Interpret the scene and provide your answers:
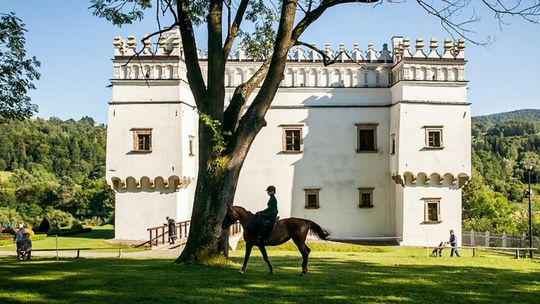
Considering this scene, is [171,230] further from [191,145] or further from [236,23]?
[236,23]

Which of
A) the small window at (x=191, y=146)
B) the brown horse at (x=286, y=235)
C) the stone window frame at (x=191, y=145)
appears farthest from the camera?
the small window at (x=191, y=146)

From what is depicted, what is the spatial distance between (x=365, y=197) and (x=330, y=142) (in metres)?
3.29

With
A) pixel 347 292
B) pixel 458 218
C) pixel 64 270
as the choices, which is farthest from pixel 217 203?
pixel 458 218

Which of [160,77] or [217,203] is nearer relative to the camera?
[217,203]

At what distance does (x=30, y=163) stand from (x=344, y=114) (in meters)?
77.0

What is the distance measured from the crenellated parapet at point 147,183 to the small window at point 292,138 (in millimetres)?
5382

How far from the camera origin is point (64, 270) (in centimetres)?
1138

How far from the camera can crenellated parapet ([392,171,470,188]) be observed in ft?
92.2

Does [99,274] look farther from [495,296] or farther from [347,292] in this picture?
[495,296]

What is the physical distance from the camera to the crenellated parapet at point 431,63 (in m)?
28.4

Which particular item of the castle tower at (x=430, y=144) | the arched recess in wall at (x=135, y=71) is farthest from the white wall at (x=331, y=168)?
the arched recess in wall at (x=135, y=71)

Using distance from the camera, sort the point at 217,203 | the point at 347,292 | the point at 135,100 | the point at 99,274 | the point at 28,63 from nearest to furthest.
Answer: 1. the point at 347,292
2. the point at 99,274
3. the point at 217,203
4. the point at 28,63
5. the point at 135,100

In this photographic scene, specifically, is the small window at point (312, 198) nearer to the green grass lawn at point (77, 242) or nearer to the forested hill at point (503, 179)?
the green grass lawn at point (77, 242)

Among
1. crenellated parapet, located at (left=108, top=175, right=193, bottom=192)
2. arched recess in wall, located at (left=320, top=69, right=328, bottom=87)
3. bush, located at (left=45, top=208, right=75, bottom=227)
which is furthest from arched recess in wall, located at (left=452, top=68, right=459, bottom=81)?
bush, located at (left=45, top=208, right=75, bottom=227)
